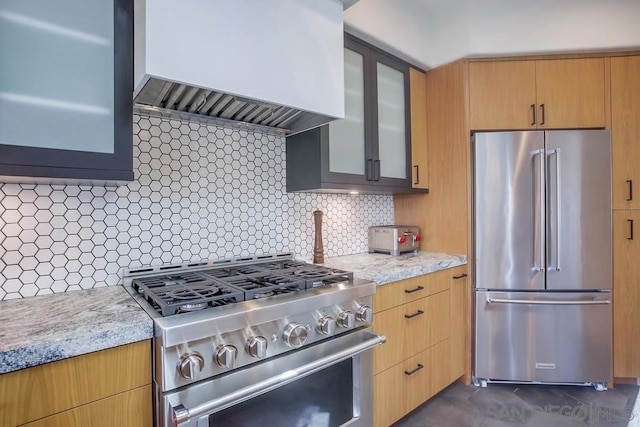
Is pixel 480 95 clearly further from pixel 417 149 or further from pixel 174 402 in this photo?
pixel 174 402

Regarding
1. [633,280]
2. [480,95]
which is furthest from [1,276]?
[633,280]

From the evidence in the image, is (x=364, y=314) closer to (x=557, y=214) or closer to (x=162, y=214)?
(x=162, y=214)

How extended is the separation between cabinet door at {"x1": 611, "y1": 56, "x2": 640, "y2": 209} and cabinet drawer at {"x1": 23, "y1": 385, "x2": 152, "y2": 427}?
2.87m

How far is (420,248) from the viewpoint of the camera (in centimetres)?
256

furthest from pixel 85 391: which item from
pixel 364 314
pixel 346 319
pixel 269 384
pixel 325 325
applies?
pixel 364 314

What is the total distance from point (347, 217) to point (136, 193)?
1353 millimetres

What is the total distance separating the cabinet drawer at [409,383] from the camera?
1668 millimetres

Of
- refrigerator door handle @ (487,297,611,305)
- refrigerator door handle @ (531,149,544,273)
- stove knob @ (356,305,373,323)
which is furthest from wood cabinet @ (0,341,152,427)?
refrigerator door handle @ (531,149,544,273)

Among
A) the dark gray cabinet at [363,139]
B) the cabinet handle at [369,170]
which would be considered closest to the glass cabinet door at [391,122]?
the dark gray cabinet at [363,139]

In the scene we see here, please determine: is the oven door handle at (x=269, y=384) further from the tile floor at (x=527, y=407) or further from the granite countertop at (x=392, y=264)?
the tile floor at (x=527, y=407)

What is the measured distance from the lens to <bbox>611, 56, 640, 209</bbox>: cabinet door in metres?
2.21

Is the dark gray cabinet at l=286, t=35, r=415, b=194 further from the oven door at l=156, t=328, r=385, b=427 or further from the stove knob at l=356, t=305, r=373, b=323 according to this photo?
the oven door at l=156, t=328, r=385, b=427

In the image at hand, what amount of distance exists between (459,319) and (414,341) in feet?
1.84

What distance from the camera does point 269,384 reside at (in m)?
1.08
